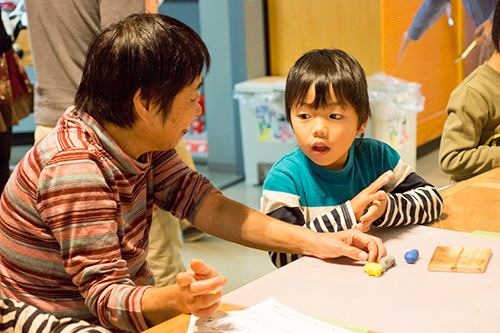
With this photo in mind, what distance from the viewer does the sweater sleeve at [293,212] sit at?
4.74 feet

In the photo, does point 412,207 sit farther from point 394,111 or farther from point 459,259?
point 394,111

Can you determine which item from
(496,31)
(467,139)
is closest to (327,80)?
(467,139)

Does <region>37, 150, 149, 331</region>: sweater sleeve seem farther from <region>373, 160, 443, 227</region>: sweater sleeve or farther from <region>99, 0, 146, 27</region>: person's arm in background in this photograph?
<region>99, 0, 146, 27</region>: person's arm in background

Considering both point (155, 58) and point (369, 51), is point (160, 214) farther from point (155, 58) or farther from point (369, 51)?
point (369, 51)

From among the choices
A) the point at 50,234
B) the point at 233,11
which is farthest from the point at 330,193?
the point at 233,11

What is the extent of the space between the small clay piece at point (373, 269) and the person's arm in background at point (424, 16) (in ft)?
10.1

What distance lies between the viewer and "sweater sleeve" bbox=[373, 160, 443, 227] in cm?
148

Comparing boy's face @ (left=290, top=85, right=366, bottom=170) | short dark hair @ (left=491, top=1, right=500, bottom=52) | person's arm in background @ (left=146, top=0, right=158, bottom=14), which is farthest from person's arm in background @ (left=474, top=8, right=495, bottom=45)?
boy's face @ (left=290, top=85, right=366, bottom=170)

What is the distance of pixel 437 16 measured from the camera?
13.5 ft

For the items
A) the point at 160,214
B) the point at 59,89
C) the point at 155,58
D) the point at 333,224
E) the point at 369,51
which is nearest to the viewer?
the point at 155,58

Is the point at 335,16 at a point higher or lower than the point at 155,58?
lower

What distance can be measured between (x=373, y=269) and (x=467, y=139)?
1.05 meters

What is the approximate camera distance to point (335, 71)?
5.05 feet

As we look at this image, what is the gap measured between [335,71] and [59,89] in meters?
1.06
